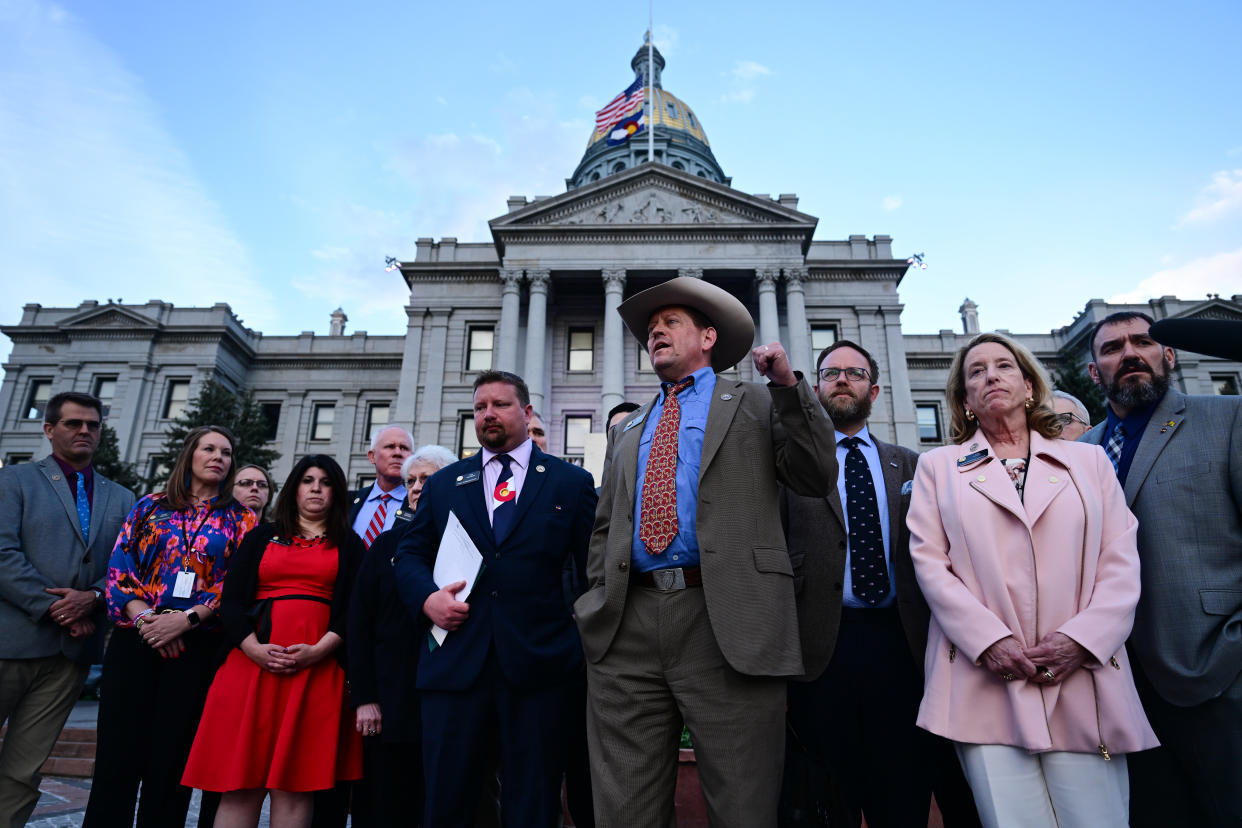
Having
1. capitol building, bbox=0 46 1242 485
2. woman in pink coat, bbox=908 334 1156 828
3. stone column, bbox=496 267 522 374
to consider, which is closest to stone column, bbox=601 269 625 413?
capitol building, bbox=0 46 1242 485

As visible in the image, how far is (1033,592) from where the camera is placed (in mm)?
2750

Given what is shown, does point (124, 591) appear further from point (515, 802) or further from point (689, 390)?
point (689, 390)

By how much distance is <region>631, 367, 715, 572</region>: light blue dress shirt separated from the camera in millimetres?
2883

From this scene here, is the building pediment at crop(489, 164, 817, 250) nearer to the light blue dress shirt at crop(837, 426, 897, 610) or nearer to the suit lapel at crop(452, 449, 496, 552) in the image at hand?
the light blue dress shirt at crop(837, 426, 897, 610)

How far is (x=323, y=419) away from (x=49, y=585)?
111 feet

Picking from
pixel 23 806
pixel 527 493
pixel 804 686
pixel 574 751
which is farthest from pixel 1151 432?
pixel 23 806

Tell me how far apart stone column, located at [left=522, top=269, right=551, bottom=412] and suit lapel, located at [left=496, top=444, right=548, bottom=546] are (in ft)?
69.0

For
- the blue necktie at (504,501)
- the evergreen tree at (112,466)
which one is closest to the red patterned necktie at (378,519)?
the blue necktie at (504,501)

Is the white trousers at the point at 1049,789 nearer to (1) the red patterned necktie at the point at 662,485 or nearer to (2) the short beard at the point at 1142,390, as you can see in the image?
(1) the red patterned necktie at the point at 662,485

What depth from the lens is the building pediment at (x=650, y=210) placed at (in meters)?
28.6

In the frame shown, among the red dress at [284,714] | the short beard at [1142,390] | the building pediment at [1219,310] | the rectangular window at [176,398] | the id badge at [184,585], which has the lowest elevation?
the red dress at [284,714]

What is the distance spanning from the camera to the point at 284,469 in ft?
113

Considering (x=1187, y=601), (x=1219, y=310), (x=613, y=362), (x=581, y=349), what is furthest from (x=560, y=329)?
(x=1219, y=310)

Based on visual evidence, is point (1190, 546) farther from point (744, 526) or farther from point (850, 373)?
point (744, 526)
